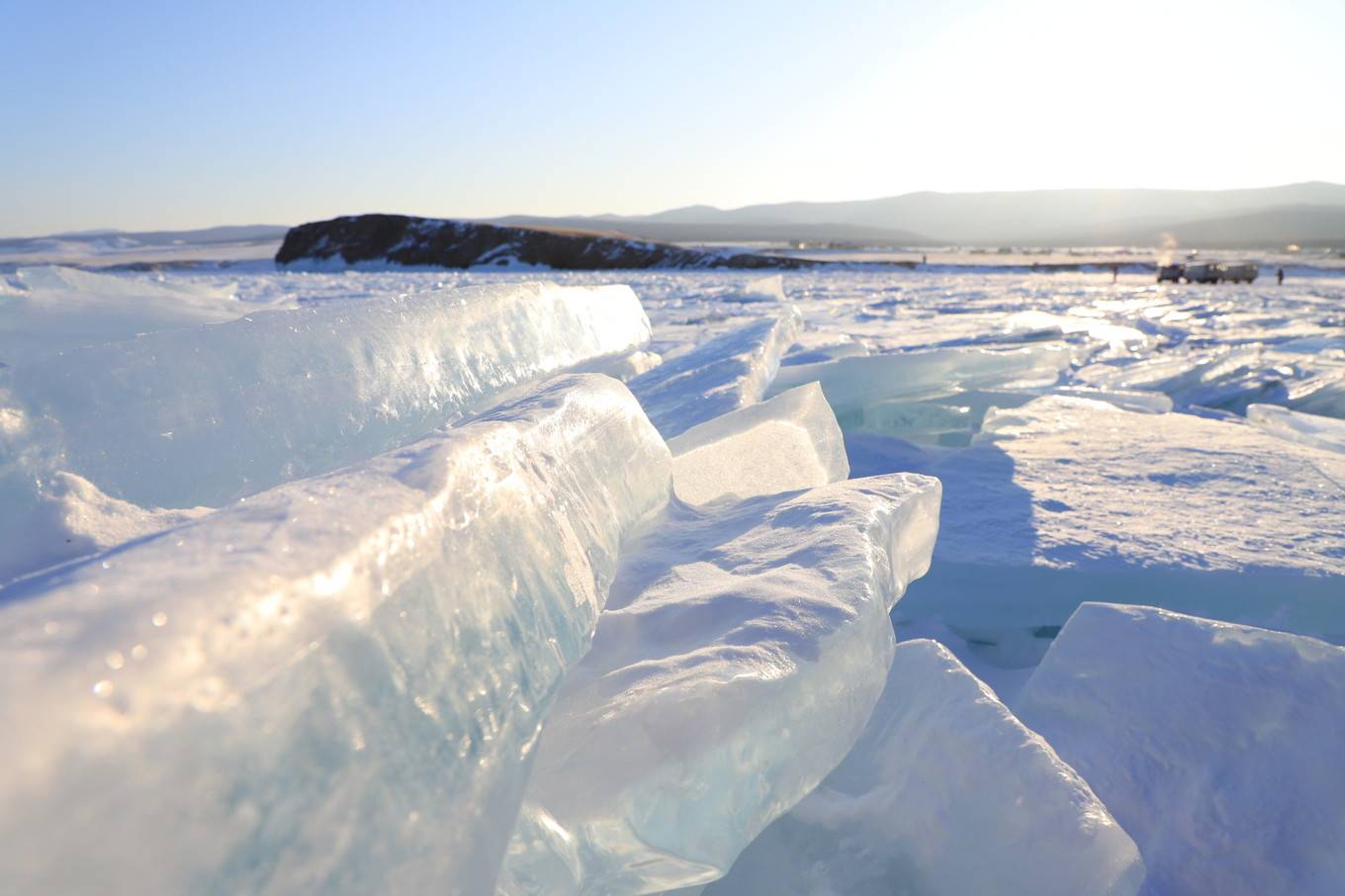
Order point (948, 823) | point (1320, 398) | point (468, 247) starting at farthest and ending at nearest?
point (468, 247) < point (1320, 398) < point (948, 823)

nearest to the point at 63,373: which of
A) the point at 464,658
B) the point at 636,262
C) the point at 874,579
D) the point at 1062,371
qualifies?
the point at 464,658

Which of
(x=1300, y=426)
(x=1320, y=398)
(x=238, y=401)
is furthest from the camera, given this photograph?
(x=1320, y=398)

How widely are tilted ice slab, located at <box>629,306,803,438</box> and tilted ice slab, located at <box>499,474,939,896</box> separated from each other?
91 centimetres

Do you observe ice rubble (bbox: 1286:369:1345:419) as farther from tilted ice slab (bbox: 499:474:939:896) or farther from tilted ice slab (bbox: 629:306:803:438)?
tilted ice slab (bbox: 499:474:939:896)

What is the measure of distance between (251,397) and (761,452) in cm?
97

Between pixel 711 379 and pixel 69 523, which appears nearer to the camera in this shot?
pixel 69 523

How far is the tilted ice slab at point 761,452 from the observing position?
5.52 feet

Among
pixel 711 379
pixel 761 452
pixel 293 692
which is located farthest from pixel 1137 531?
pixel 293 692

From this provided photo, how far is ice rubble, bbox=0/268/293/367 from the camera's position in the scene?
229 centimetres

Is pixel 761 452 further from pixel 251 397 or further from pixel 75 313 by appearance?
pixel 75 313

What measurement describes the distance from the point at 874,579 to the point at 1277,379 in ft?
13.8

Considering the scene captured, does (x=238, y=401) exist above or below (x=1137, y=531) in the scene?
above

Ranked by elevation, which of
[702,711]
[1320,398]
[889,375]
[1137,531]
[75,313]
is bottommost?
[1320,398]

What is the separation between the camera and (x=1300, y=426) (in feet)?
10.4
